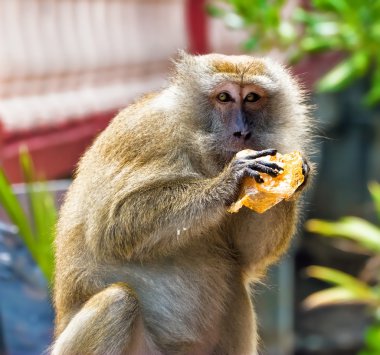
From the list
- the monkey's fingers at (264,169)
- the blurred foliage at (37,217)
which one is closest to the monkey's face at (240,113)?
the monkey's fingers at (264,169)

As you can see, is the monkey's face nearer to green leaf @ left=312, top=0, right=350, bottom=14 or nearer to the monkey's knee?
the monkey's knee

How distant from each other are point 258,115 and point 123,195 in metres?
0.64

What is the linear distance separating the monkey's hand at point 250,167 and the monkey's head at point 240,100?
7.0 inches

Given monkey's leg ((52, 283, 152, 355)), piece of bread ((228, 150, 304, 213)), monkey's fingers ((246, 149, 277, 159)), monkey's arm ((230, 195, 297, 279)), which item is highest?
monkey's fingers ((246, 149, 277, 159))

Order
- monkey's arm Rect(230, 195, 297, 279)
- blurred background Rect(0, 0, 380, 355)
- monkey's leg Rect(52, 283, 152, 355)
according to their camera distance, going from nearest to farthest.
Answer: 1. monkey's leg Rect(52, 283, 152, 355)
2. monkey's arm Rect(230, 195, 297, 279)
3. blurred background Rect(0, 0, 380, 355)

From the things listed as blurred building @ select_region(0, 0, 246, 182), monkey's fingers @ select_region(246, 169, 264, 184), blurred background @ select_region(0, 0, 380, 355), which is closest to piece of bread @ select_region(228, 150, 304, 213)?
monkey's fingers @ select_region(246, 169, 264, 184)

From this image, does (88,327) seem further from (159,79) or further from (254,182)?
(159,79)

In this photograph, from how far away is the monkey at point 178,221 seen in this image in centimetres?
325

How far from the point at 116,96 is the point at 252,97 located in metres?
3.63

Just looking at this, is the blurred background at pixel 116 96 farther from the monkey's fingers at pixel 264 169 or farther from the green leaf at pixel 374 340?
the monkey's fingers at pixel 264 169

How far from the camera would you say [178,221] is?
327cm

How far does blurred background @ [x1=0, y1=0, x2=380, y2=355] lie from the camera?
498cm

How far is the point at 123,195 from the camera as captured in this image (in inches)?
130

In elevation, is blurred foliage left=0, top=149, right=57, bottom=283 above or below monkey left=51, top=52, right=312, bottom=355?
below
